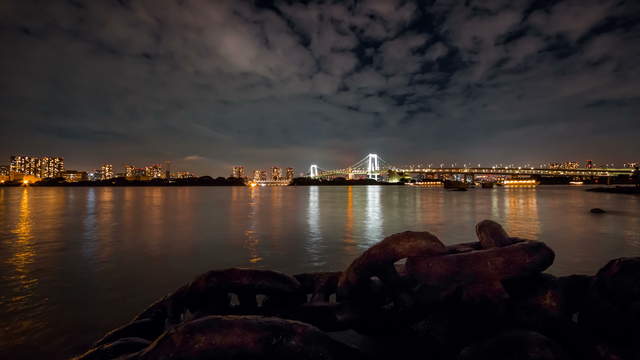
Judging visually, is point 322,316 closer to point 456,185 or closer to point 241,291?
point 241,291

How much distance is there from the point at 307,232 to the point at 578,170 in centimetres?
10230

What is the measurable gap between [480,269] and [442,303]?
27 cm

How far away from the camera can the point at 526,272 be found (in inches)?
75.0

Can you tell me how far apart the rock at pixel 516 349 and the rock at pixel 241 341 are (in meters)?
0.60

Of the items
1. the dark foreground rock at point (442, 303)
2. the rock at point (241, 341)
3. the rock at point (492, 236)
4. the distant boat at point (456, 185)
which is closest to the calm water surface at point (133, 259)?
the dark foreground rock at point (442, 303)

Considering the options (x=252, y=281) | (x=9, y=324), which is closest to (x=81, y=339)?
(x=9, y=324)

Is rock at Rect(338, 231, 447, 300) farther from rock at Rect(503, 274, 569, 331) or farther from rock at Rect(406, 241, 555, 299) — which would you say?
rock at Rect(503, 274, 569, 331)

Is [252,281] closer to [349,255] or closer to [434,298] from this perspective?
[434,298]

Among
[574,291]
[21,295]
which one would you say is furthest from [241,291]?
[21,295]

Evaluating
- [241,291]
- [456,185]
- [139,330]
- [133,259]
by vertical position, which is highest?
[456,185]

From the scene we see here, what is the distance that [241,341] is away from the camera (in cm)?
129

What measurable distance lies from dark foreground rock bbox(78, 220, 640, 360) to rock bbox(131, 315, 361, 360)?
21 cm

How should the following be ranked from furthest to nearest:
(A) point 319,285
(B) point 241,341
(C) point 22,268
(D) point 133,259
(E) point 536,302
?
(D) point 133,259, (C) point 22,268, (A) point 319,285, (E) point 536,302, (B) point 241,341

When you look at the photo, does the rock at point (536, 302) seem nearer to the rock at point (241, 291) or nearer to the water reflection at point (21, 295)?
the rock at point (241, 291)
